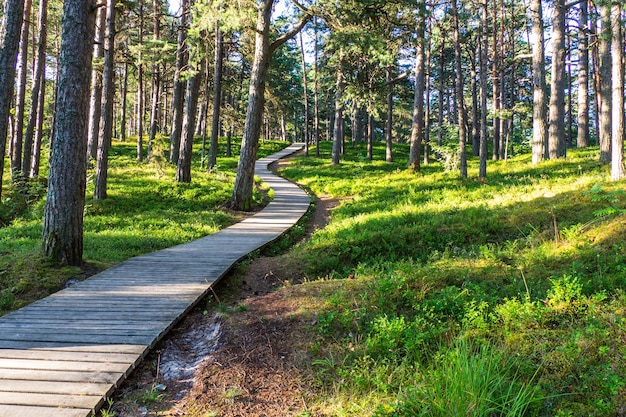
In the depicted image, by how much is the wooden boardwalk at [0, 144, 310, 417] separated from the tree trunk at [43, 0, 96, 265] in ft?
3.66

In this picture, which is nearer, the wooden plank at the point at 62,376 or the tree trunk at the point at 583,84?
the wooden plank at the point at 62,376

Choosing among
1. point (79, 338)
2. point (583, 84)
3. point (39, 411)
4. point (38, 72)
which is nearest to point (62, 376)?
point (39, 411)

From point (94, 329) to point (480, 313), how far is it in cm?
452

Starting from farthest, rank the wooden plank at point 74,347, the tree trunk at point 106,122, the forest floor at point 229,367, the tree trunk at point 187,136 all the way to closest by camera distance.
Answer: the tree trunk at point 187,136, the tree trunk at point 106,122, the wooden plank at point 74,347, the forest floor at point 229,367

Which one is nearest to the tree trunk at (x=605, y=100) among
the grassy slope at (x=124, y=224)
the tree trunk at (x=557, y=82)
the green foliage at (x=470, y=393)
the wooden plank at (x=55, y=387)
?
the tree trunk at (x=557, y=82)

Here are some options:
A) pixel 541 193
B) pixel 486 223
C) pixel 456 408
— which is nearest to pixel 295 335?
pixel 456 408

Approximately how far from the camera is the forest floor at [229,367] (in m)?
3.52

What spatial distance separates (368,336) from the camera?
418 centimetres

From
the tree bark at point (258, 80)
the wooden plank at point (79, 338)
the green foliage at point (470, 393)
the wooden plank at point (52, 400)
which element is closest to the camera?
the green foliage at point (470, 393)

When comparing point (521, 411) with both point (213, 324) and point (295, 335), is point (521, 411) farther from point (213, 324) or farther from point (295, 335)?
point (213, 324)

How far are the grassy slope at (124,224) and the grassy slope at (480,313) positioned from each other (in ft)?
14.0

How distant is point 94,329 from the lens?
468 cm

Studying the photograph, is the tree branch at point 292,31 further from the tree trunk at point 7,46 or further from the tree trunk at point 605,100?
the tree trunk at point 605,100

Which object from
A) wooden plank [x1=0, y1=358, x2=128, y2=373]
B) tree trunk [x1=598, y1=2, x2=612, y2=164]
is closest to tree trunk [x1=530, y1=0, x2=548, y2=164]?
tree trunk [x1=598, y1=2, x2=612, y2=164]
